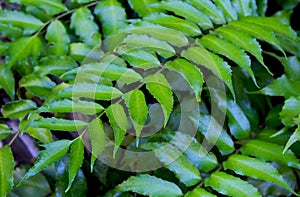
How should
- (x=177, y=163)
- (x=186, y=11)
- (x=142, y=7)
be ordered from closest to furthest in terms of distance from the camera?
(x=177, y=163) → (x=186, y=11) → (x=142, y=7)

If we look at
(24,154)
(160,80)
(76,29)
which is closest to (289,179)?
(160,80)

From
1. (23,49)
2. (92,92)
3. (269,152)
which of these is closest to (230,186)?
(269,152)

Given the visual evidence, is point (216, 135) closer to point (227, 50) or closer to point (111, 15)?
point (227, 50)

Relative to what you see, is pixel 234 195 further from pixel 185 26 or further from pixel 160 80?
pixel 185 26

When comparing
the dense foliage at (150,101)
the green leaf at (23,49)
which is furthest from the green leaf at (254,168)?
the green leaf at (23,49)

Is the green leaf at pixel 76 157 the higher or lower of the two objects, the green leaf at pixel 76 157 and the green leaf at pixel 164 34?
the lower

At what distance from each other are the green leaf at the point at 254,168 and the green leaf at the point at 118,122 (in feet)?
0.97

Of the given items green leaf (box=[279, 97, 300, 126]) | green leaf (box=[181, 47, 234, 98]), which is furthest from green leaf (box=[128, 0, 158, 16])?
green leaf (box=[279, 97, 300, 126])

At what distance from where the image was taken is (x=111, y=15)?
139cm

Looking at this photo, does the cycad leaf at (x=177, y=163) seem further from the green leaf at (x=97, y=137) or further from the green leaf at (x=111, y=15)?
the green leaf at (x=111, y=15)

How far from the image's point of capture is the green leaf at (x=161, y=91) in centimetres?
100

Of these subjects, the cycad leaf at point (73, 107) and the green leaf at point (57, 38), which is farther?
the green leaf at point (57, 38)

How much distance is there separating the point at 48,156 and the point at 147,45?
357 mm

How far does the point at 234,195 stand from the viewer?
1.04 metres
